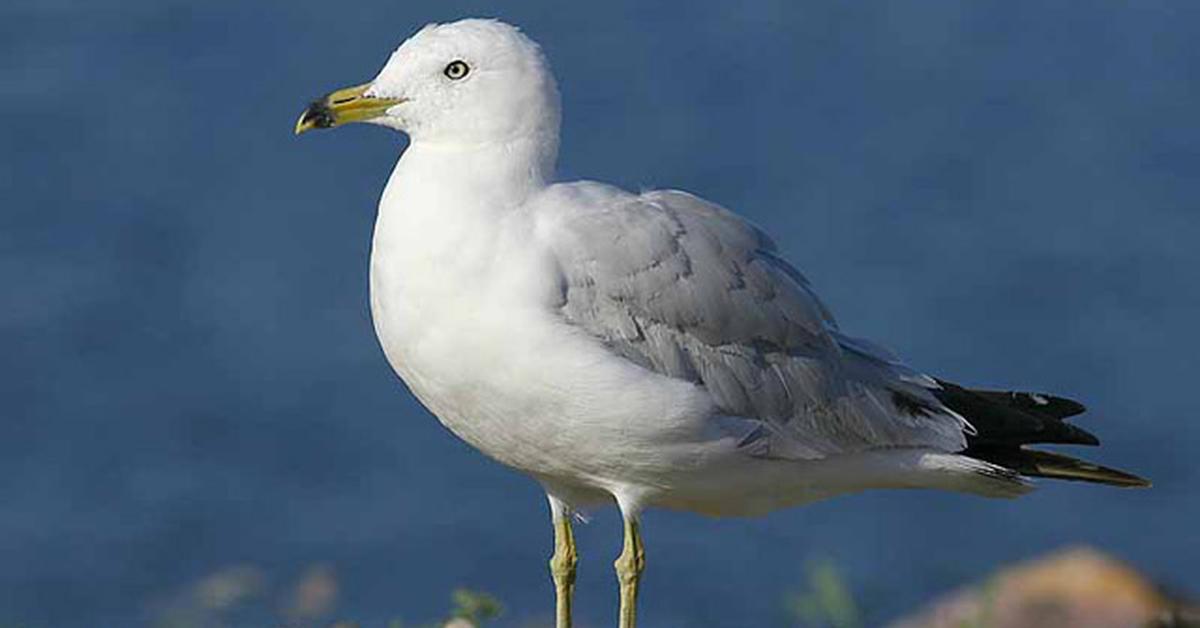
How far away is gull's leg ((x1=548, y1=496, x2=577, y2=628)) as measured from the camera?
7.89 m

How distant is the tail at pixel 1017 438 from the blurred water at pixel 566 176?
504cm

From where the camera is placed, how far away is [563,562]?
7902 millimetres

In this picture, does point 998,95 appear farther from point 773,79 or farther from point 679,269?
point 679,269

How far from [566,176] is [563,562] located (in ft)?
17.8

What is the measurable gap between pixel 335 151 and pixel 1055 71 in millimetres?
4929

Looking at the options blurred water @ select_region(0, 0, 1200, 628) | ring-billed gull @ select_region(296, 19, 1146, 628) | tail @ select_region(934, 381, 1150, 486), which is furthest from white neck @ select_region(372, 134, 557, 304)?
blurred water @ select_region(0, 0, 1200, 628)

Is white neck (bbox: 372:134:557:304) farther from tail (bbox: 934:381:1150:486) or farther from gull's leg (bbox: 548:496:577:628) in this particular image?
tail (bbox: 934:381:1150:486)

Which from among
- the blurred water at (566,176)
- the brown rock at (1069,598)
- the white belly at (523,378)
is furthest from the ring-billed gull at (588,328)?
the blurred water at (566,176)

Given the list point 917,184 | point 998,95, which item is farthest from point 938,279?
point 998,95

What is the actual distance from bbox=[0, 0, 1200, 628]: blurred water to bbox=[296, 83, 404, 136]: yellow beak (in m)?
6.21

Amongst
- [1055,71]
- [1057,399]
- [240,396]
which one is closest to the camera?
[1057,399]

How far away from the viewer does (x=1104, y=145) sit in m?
18.9

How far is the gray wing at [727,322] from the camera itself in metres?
7.33

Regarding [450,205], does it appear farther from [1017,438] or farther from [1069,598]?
[1069,598]
